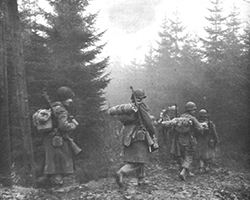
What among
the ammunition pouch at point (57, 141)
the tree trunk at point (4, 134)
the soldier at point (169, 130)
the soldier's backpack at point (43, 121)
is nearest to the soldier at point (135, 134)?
the ammunition pouch at point (57, 141)

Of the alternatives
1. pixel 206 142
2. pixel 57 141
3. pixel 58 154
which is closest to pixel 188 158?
pixel 206 142

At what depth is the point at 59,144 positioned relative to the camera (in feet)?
20.4

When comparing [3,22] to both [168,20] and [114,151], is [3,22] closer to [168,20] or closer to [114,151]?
[114,151]

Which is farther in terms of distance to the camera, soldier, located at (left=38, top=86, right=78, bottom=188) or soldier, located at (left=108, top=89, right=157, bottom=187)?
soldier, located at (left=108, top=89, right=157, bottom=187)

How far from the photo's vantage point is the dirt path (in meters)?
6.09

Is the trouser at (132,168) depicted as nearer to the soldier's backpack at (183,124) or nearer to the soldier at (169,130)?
the soldier's backpack at (183,124)

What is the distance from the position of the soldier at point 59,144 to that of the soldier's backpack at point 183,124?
3419 mm

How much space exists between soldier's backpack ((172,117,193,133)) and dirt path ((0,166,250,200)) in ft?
5.17

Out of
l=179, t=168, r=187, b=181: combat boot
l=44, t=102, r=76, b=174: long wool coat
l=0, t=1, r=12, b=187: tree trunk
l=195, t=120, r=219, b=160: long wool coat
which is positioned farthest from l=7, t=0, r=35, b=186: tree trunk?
l=195, t=120, r=219, b=160: long wool coat

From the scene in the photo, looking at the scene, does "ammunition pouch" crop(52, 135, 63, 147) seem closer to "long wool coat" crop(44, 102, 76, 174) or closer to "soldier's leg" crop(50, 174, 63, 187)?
"long wool coat" crop(44, 102, 76, 174)

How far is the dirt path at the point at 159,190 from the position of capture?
609 centimetres

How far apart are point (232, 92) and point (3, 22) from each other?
10003 millimetres

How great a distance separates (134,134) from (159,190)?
5.38 ft

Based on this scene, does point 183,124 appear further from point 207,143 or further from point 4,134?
point 4,134
